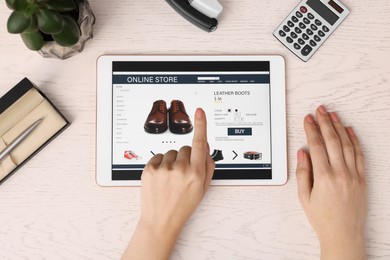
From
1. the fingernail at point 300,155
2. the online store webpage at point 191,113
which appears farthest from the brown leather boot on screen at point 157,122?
the fingernail at point 300,155

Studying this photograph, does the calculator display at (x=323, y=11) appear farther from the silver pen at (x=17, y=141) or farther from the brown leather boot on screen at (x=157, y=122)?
the silver pen at (x=17, y=141)

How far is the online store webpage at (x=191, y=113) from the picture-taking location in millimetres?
732

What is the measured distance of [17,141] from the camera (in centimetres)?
71

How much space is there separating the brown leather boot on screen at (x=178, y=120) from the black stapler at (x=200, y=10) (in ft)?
0.47

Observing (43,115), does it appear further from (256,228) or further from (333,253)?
(333,253)

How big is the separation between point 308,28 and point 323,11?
41mm

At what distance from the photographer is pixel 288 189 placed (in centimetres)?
74

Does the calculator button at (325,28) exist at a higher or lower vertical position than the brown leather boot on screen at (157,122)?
higher

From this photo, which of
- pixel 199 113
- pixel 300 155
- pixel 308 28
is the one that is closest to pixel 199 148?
pixel 199 113

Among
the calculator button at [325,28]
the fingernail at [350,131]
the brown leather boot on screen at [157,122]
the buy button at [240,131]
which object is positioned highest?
the calculator button at [325,28]

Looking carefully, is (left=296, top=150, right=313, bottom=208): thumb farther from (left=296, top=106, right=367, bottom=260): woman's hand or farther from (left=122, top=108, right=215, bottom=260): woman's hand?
(left=122, top=108, right=215, bottom=260): woman's hand

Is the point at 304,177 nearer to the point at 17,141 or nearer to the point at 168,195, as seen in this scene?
the point at 168,195

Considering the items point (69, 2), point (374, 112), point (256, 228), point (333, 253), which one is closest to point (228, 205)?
point (256, 228)

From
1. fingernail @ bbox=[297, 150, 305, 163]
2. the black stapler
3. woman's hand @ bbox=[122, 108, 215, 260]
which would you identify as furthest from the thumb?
the black stapler
